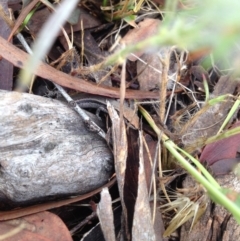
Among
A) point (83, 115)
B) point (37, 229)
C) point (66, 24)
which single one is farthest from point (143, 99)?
point (37, 229)

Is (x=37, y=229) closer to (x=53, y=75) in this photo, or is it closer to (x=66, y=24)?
(x=53, y=75)

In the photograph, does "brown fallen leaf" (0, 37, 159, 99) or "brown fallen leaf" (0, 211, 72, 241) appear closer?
"brown fallen leaf" (0, 211, 72, 241)

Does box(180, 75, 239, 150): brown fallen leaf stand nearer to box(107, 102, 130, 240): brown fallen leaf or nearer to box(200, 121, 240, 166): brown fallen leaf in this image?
box(200, 121, 240, 166): brown fallen leaf

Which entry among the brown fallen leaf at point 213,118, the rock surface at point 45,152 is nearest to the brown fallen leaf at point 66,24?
the rock surface at point 45,152

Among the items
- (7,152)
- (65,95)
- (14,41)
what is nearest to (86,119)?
(65,95)

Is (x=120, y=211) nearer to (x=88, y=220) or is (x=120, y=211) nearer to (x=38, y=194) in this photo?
(x=88, y=220)

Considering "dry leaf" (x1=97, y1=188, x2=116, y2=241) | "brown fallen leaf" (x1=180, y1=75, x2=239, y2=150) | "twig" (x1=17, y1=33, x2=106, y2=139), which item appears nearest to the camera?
"dry leaf" (x1=97, y1=188, x2=116, y2=241)

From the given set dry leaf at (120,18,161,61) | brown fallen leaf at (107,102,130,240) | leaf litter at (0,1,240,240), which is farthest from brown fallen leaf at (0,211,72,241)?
dry leaf at (120,18,161,61)

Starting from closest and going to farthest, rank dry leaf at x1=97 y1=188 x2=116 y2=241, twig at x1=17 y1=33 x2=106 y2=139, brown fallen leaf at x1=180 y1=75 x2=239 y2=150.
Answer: dry leaf at x1=97 y1=188 x2=116 y2=241, twig at x1=17 y1=33 x2=106 y2=139, brown fallen leaf at x1=180 y1=75 x2=239 y2=150
